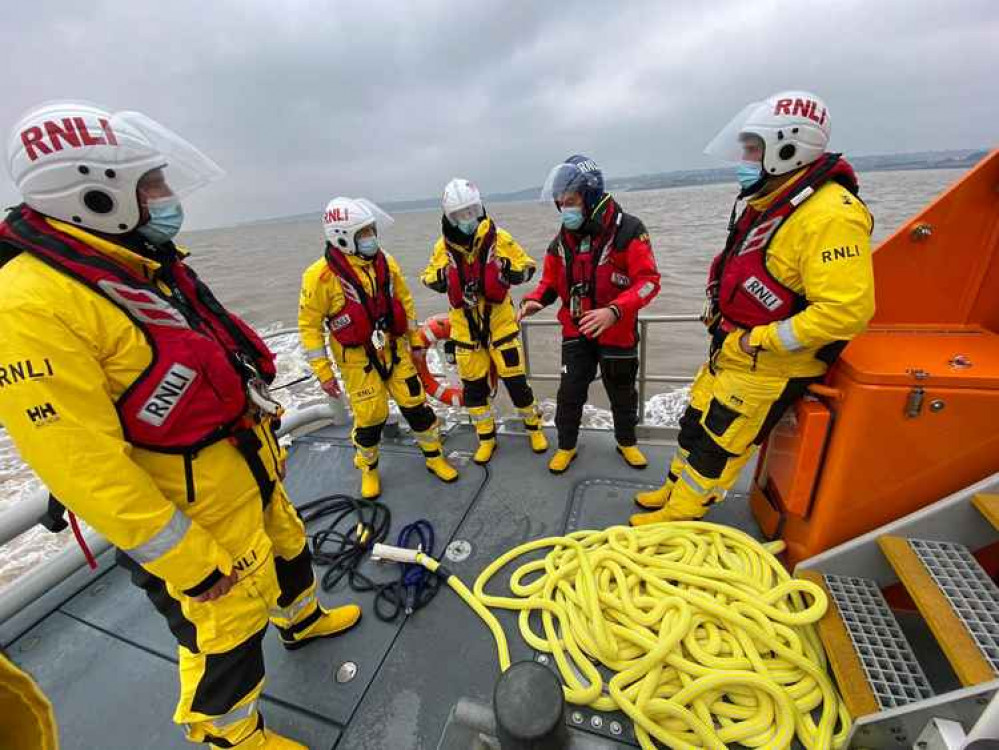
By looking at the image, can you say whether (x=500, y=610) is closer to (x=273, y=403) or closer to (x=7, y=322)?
(x=273, y=403)

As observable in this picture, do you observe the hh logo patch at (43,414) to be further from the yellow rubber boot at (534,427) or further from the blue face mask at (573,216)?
the yellow rubber boot at (534,427)

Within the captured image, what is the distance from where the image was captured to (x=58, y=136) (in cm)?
114

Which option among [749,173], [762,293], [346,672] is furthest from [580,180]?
[346,672]

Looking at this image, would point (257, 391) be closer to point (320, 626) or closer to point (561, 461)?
point (320, 626)

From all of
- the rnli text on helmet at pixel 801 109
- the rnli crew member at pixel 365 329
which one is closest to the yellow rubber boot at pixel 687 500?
the rnli crew member at pixel 365 329

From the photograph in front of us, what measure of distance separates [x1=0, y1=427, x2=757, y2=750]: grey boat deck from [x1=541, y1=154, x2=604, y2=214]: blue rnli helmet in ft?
5.71

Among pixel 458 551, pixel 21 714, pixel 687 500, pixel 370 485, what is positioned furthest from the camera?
pixel 370 485

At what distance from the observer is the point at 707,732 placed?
155 cm

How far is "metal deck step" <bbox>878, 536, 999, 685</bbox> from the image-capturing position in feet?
4.30

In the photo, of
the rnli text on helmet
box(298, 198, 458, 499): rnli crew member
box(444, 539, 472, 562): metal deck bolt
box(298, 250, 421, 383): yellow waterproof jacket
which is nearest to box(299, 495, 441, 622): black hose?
box(444, 539, 472, 562): metal deck bolt

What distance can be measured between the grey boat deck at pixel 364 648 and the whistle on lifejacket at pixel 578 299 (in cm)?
106

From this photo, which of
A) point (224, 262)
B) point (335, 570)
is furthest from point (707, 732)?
point (224, 262)

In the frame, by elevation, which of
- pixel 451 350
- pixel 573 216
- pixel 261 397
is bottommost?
pixel 451 350

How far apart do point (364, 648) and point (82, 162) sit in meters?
2.02
